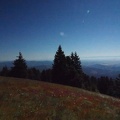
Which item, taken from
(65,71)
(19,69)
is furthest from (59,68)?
(19,69)

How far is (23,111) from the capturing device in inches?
461

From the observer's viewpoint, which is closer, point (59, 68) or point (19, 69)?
point (59, 68)

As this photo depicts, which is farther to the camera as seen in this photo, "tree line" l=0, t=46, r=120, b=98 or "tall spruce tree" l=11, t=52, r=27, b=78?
"tall spruce tree" l=11, t=52, r=27, b=78

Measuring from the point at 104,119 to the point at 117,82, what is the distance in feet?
222

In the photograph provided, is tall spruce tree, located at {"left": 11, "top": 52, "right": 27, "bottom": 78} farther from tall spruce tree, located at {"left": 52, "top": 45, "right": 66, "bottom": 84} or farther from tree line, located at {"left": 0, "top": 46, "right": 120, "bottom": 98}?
tall spruce tree, located at {"left": 52, "top": 45, "right": 66, "bottom": 84}

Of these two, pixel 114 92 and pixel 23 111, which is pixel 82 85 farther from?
pixel 23 111

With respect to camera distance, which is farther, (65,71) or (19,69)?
(19,69)

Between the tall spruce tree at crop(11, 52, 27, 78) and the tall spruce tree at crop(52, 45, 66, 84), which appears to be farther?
the tall spruce tree at crop(11, 52, 27, 78)

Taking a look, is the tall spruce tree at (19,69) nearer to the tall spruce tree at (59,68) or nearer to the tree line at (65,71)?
the tree line at (65,71)

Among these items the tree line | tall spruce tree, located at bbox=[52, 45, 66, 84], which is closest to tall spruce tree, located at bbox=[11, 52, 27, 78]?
the tree line

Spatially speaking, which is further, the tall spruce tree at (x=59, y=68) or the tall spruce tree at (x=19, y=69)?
the tall spruce tree at (x=19, y=69)

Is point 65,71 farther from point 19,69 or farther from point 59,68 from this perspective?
point 19,69

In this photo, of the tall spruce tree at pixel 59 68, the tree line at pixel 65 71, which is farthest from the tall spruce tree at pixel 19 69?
the tall spruce tree at pixel 59 68

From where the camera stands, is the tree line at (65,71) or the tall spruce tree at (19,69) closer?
the tree line at (65,71)
